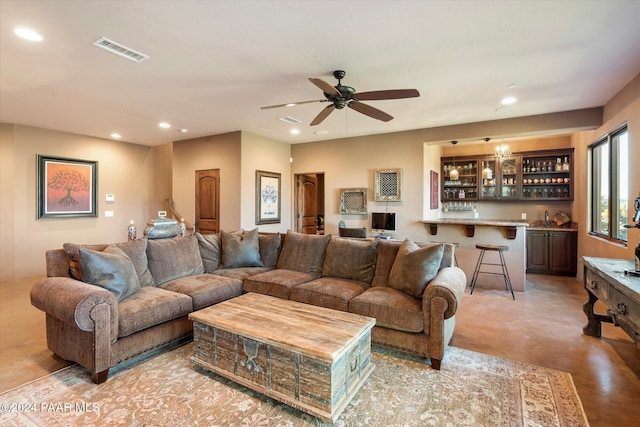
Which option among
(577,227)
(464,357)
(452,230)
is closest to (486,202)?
(577,227)

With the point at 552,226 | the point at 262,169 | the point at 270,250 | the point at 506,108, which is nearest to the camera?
the point at 270,250

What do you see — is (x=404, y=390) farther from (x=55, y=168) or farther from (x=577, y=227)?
A: (x=55, y=168)

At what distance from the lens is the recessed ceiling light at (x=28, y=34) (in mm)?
2373

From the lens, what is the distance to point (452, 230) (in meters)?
5.23

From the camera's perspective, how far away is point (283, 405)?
2.01 meters

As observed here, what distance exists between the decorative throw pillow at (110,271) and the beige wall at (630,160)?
4941 mm

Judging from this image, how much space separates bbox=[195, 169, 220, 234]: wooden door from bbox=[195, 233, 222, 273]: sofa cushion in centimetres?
220

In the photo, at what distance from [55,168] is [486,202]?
28.2 ft

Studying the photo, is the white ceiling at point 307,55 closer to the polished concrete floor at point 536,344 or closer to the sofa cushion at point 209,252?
the sofa cushion at point 209,252

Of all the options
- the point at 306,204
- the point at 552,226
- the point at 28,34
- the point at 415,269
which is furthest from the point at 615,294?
the point at 306,204

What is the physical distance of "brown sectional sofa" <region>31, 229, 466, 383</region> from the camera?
2309 mm

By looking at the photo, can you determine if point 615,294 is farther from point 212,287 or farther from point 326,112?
point 212,287

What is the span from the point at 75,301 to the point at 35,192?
4.78 m

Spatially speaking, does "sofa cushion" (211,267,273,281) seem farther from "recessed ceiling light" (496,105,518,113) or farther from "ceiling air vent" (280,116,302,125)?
"recessed ceiling light" (496,105,518,113)
